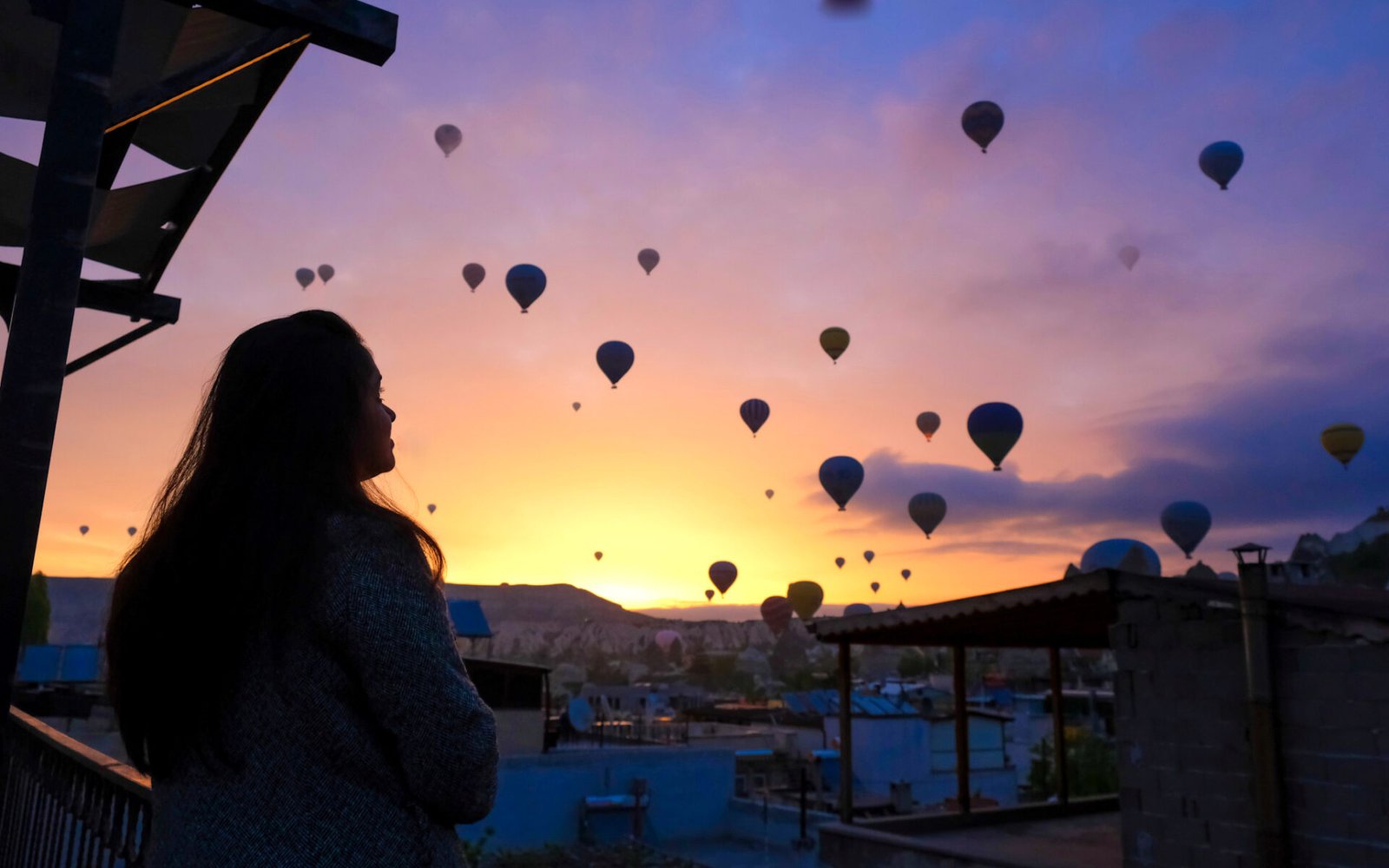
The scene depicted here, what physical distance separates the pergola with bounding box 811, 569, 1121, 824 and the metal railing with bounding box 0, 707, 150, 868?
835 centimetres

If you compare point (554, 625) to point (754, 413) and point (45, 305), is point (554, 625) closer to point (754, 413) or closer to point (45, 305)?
point (754, 413)

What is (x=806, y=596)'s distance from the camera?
36219 millimetres

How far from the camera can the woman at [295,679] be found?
4.01 ft

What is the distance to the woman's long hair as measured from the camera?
4.22ft

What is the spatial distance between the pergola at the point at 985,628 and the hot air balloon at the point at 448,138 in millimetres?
17448

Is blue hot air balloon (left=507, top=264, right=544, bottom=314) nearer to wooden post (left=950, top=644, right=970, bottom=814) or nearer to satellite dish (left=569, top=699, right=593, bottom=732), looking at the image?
wooden post (left=950, top=644, right=970, bottom=814)

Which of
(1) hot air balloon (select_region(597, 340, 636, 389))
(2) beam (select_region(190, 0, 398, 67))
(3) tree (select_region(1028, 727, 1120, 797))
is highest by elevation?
(1) hot air balloon (select_region(597, 340, 636, 389))

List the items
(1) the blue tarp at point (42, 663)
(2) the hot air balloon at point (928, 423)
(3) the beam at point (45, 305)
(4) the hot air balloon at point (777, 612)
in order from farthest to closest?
1. (4) the hot air balloon at point (777, 612)
2. (1) the blue tarp at point (42, 663)
3. (2) the hot air balloon at point (928, 423)
4. (3) the beam at point (45, 305)

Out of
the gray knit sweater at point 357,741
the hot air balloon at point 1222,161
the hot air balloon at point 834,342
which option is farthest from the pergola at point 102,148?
the hot air balloon at point 1222,161

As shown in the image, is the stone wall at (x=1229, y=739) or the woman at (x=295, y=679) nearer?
the woman at (x=295, y=679)

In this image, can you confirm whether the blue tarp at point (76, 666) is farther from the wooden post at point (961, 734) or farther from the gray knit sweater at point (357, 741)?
the gray knit sweater at point (357, 741)

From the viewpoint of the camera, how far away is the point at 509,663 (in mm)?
27688

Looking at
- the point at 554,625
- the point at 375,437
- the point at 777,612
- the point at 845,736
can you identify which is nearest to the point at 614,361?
the point at 845,736

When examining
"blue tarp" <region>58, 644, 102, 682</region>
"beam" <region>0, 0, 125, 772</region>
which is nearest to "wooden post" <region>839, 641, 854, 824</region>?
"beam" <region>0, 0, 125, 772</region>
